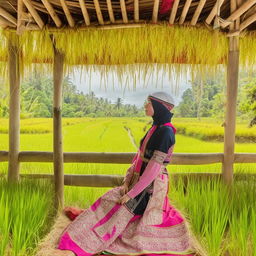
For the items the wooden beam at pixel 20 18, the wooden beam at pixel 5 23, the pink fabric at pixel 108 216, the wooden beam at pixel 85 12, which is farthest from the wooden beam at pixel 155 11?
the pink fabric at pixel 108 216

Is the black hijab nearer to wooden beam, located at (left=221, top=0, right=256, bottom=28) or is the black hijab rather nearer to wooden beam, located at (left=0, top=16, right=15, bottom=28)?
wooden beam, located at (left=221, top=0, right=256, bottom=28)

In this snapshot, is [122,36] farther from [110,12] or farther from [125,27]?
[110,12]

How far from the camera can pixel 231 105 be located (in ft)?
12.2

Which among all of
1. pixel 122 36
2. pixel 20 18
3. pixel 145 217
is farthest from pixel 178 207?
pixel 20 18

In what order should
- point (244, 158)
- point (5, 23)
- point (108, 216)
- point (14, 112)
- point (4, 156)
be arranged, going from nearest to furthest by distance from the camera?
1. point (108, 216)
2. point (5, 23)
3. point (14, 112)
4. point (244, 158)
5. point (4, 156)

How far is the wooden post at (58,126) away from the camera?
12.0 ft

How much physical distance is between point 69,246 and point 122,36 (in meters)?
1.96

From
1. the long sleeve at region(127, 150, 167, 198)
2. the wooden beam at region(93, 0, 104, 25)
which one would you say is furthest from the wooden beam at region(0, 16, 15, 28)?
the long sleeve at region(127, 150, 167, 198)

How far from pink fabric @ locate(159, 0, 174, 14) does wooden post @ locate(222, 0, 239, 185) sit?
813 millimetres

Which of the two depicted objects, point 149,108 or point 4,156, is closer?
point 149,108

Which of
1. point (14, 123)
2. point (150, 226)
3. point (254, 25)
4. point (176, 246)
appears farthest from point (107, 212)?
point (254, 25)

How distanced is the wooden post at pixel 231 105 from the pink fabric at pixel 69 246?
1.96 metres

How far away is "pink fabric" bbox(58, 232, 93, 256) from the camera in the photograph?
2.46 meters

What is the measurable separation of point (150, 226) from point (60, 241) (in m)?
0.64
